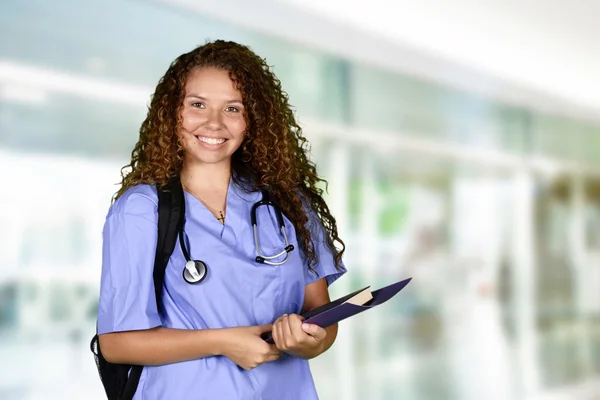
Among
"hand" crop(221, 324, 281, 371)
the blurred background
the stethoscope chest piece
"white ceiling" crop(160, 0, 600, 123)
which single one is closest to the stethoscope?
the stethoscope chest piece

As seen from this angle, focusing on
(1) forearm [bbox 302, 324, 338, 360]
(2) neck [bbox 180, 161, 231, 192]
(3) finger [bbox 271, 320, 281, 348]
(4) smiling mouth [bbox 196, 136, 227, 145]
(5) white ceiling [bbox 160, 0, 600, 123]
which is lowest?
(1) forearm [bbox 302, 324, 338, 360]

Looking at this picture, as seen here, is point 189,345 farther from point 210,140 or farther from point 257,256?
point 210,140

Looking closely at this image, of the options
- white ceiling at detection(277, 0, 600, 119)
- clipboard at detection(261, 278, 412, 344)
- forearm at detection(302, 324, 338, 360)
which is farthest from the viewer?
white ceiling at detection(277, 0, 600, 119)

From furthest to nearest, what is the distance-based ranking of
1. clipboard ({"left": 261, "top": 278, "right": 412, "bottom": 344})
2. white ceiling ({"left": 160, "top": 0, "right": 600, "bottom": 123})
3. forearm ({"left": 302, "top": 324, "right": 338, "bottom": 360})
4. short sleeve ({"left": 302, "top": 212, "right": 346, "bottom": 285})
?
white ceiling ({"left": 160, "top": 0, "right": 600, "bottom": 123}), short sleeve ({"left": 302, "top": 212, "right": 346, "bottom": 285}), forearm ({"left": 302, "top": 324, "right": 338, "bottom": 360}), clipboard ({"left": 261, "top": 278, "right": 412, "bottom": 344})

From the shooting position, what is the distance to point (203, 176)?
1382 millimetres

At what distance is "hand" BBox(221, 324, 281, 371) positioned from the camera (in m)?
1.20

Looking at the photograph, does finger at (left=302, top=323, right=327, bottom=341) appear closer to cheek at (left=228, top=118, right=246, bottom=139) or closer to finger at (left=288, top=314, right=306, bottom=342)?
finger at (left=288, top=314, right=306, bottom=342)

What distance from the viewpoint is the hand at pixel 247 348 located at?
1199 millimetres

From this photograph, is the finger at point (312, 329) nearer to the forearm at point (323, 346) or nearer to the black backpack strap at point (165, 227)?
the forearm at point (323, 346)

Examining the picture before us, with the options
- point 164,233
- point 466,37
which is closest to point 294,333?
point 164,233

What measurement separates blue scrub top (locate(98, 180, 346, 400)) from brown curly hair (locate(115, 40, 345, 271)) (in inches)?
2.0

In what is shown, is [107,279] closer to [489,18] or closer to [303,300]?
[303,300]

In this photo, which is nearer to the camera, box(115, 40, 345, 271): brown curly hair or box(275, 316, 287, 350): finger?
box(275, 316, 287, 350): finger

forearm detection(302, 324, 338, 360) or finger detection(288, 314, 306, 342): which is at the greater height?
finger detection(288, 314, 306, 342)
